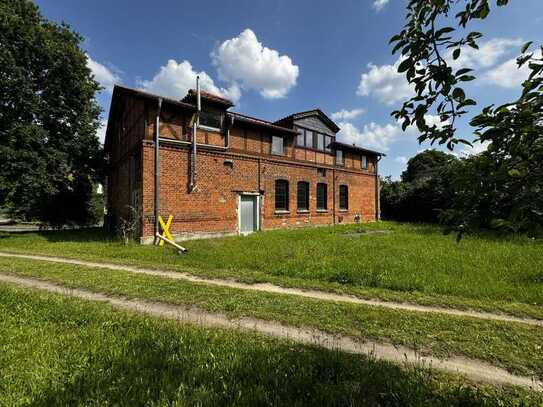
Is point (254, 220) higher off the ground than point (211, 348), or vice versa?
point (254, 220)

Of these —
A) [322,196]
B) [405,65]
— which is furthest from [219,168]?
[405,65]

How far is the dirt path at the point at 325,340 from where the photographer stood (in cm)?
282

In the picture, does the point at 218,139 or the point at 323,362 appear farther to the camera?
the point at 218,139

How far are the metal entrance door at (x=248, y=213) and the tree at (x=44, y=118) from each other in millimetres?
10674

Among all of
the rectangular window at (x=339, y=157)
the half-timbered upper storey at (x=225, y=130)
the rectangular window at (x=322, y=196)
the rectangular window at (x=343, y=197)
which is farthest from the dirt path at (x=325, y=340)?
the rectangular window at (x=339, y=157)

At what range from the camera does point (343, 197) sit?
21.8 metres

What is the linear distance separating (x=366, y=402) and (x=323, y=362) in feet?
2.01

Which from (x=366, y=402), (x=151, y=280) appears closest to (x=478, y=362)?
(x=366, y=402)

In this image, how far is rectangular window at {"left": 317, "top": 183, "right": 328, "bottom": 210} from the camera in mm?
19781

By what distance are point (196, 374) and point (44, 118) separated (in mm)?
20561

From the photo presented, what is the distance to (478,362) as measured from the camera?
303 centimetres

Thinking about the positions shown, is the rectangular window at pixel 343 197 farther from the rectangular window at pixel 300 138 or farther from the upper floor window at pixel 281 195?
the upper floor window at pixel 281 195

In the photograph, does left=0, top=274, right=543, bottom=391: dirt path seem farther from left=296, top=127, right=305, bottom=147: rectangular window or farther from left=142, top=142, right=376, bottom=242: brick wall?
left=296, top=127, right=305, bottom=147: rectangular window

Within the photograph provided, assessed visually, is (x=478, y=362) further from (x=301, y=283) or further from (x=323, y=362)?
(x=301, y=283)
